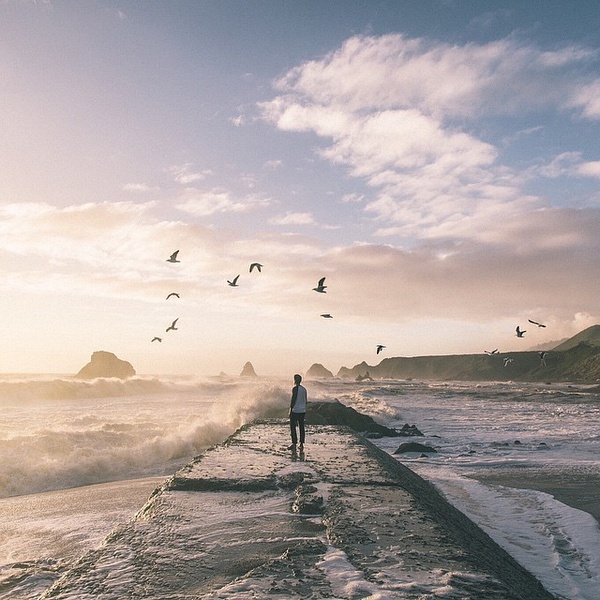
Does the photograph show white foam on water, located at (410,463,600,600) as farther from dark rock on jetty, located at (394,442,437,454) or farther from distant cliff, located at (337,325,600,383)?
distant cliff, located at (337,325,600,383)

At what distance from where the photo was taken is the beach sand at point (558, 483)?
8.73 metres

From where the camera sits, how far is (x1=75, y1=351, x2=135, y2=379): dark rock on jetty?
90.8 meters

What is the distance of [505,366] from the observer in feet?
262

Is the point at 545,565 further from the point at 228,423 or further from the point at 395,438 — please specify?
the point at 228,423

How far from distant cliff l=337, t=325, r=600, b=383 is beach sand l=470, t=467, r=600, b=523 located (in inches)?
1462

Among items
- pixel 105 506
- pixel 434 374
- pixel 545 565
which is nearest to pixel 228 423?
pixel 105 506

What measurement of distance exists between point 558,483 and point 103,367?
301 ft

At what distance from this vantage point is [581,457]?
549 inches

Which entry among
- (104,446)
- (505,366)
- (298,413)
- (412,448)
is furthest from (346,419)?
(505,366)

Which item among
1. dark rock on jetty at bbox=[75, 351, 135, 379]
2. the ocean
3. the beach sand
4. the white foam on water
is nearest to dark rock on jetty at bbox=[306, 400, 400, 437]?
the ocean

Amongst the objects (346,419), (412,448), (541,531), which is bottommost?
(541,531)

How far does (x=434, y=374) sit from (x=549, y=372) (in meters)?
61.8

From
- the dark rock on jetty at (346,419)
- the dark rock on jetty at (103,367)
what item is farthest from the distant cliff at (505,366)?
the dark rock on jetty at (103,367)

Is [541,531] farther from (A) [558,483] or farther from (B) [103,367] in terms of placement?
(B) [103,367]
